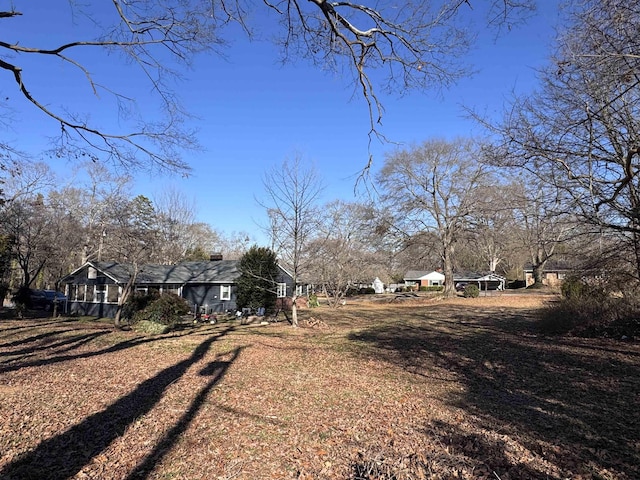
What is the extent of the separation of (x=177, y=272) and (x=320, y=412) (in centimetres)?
2393

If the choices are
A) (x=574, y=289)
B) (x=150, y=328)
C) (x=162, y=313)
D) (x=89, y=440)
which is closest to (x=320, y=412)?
(x=89, y=440)

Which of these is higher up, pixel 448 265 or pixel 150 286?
pixel 448 265

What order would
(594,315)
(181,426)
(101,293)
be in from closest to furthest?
(181,426) → (594,315) → (101,293)

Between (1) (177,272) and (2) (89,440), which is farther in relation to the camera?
(1) (177,272)

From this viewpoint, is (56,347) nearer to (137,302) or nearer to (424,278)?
(137,302)

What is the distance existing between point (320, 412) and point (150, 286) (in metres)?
22.9

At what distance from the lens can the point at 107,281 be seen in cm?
2470

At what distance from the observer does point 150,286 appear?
26000mm

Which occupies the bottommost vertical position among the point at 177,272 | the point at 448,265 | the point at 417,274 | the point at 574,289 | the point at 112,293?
the point at 574,289

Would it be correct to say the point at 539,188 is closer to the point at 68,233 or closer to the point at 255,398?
the point at 255,398

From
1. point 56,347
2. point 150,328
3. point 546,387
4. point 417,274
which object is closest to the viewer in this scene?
point 546,387

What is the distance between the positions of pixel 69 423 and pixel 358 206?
32183 millimetres

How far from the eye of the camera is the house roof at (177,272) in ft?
80.0

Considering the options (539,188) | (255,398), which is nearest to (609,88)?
(539,188)
